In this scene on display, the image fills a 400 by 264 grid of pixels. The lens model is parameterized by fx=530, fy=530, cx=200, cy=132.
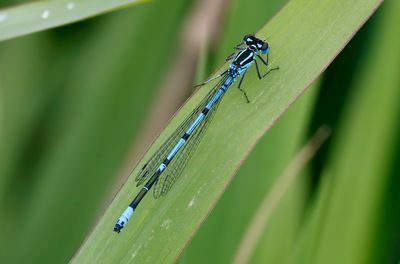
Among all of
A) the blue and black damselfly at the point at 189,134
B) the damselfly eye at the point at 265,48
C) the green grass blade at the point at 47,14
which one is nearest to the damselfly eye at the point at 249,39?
the blue and black damselfly at the point at 189,134

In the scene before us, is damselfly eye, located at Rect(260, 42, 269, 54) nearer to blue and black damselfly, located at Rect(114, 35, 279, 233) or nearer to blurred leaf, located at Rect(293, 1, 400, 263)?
blue and black damselfly, located at Rect(114, 35, 279, 233)

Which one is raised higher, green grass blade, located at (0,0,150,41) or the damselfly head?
the damselfly head

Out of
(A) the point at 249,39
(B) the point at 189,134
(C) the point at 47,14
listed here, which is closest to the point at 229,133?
(B) the point at 189,134

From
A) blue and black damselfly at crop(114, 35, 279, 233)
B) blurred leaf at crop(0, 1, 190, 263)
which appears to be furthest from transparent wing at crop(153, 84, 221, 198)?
blurred leaf at crop(0, 1, 190, 263)

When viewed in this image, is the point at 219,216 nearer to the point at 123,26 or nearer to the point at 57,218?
the point at 57,218

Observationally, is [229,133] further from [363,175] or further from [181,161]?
[363,175]

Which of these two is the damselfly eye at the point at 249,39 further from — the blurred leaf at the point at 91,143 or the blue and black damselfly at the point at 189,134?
the blurred leaf at the point at 91,143
